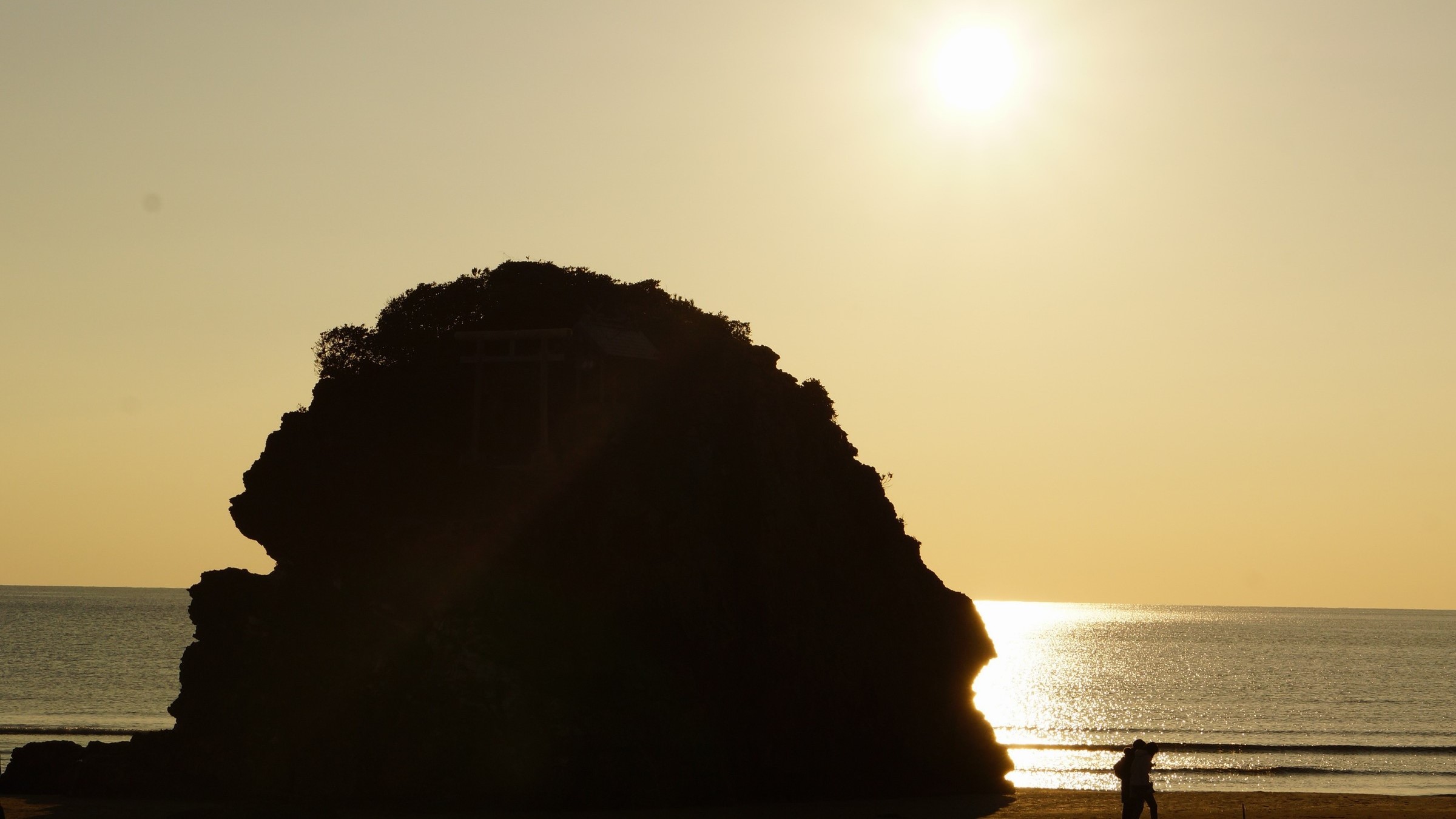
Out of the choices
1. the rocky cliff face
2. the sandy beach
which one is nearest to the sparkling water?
the sandy beach

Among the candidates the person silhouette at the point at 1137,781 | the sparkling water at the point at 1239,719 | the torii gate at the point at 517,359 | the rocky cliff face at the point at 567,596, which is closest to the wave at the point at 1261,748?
the sparkling water at the point at 1239,719

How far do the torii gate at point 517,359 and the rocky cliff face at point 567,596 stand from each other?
0.61 feet

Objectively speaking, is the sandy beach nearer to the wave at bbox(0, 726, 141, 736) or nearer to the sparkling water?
the sparkling water

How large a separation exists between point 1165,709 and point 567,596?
214 feet

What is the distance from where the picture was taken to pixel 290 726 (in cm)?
3766

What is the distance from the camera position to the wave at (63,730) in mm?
61875

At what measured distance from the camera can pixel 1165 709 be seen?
9156 centimetres

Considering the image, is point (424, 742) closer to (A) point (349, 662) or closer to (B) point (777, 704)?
(A) point (349, 662)

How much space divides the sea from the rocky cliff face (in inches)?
454

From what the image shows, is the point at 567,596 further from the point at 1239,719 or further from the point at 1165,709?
the point at 1165,709

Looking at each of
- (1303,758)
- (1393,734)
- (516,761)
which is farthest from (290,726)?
(1393,734)

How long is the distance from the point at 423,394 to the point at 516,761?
12.3 metres

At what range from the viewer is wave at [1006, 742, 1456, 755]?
6450 centimetres

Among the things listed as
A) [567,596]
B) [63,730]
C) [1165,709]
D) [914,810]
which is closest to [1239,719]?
[1165,709]
